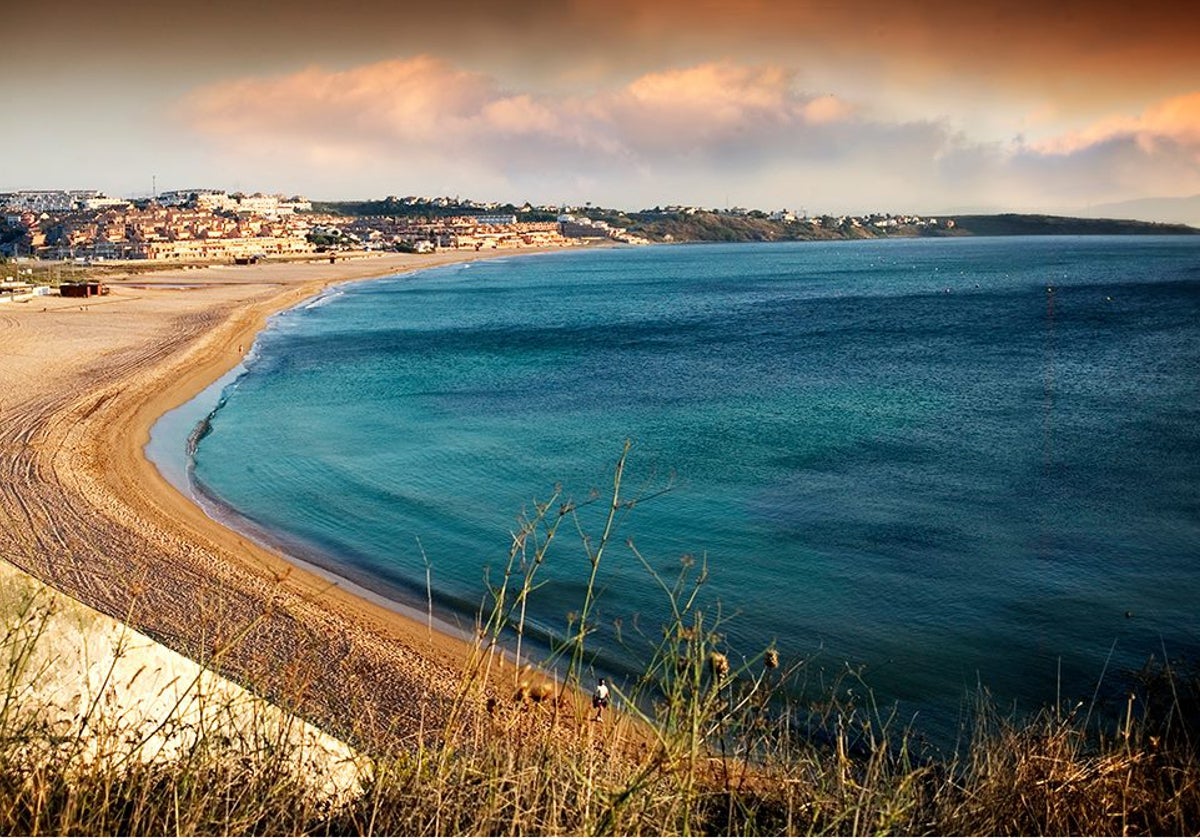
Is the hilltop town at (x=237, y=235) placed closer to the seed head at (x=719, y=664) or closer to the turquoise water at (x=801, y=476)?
the turquoise water at (x=801, y=476)

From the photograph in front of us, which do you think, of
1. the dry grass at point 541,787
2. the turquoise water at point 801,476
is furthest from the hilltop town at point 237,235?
the dry grass at point 541,787

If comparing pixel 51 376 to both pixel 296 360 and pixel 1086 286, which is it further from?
pixel 1086 286

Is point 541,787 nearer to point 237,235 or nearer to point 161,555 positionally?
point 161,555

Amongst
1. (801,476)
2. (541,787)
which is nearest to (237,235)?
(801,476)

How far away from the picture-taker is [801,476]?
56.7 ft

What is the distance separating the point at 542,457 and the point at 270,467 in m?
4.96

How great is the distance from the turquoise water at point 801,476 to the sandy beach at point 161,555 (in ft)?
3.60

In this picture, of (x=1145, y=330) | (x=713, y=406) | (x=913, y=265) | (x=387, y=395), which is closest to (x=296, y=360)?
(x=387, y=395)

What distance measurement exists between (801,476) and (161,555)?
1008 centimetres

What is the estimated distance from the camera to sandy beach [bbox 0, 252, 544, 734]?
813 cm

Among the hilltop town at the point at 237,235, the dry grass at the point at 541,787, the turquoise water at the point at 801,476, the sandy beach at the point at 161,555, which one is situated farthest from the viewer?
the hilltop town at the point at 237,235

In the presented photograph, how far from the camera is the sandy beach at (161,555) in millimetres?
8133

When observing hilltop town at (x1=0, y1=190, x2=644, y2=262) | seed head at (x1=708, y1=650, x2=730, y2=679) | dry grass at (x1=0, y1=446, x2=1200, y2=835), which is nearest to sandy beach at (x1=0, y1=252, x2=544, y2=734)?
dry grass at (x1=0, y1=446, x2=1200, y2=835)

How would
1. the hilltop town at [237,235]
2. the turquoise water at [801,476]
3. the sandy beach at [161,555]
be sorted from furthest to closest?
the hilltop town at [237,235]
the turquoise water at [801,476]
the sandy beach at [161,555]
